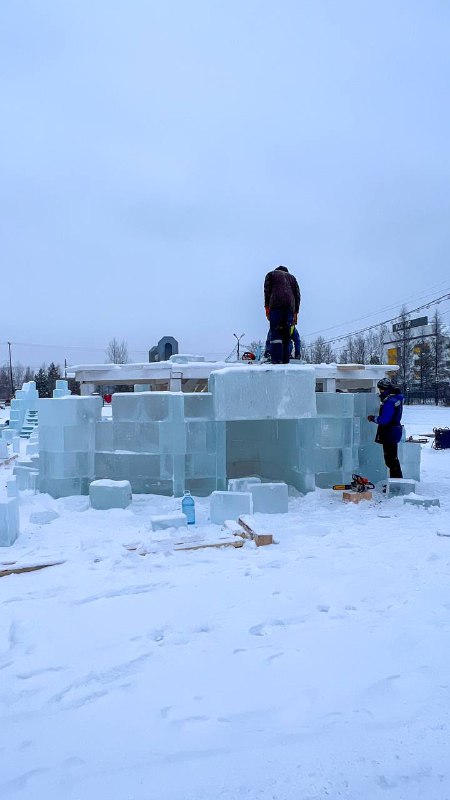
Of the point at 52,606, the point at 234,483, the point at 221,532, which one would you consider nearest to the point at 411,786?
the point at 52,606

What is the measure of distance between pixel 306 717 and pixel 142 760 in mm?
810

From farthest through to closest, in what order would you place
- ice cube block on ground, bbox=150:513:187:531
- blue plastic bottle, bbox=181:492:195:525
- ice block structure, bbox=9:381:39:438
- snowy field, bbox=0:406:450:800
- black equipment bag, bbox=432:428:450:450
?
1. ice block structure, bbox=9:381:39:438
2. black equipment bag, bbox=432:428:450:450
3. blue plastic bottle, bbox=181:492:195:525
4. ice cube block on ground, bbox=150:513:187:531
5. snowy field, bbox=0:406:450:800

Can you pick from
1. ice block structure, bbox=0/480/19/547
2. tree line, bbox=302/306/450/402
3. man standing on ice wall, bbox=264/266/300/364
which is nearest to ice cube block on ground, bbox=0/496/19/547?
ice block structure, bbox=0/480/19/547

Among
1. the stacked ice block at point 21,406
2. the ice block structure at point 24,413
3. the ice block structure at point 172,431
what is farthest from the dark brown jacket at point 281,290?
the stacked ice block at point 21,406

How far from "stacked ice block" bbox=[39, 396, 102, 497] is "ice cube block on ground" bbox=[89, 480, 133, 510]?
3.11 ft

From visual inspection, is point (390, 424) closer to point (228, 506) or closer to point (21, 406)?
point (228, 506)

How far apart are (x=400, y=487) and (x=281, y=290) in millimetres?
3669

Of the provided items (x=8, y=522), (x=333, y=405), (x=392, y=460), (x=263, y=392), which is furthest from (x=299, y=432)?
(x=8, y=522)

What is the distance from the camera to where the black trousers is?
7875 mm

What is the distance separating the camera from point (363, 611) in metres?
3.57

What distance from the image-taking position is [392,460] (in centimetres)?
790

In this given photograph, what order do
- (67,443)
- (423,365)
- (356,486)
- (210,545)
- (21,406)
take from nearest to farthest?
(210,545) → (67,443) → (356,486) → (21,406) → (423,365)

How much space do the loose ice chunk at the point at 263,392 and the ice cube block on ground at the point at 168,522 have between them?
2.01 metres

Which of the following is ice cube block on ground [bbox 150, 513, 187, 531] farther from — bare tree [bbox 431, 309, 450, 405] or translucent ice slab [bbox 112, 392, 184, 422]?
bare tree [bbox 431, 309, 450, 405]
